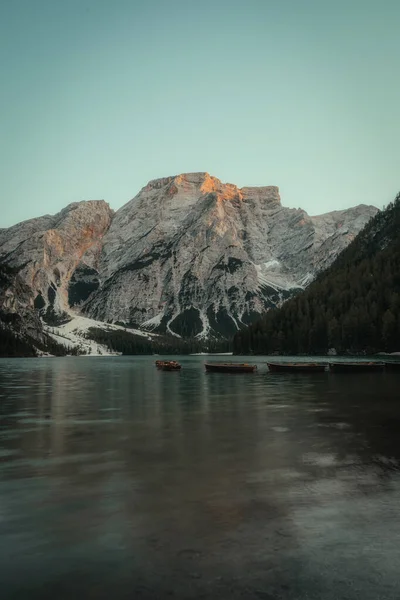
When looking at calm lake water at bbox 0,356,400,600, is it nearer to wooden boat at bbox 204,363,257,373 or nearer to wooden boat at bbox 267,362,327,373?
wooden boat at bbox 267,362,327,373

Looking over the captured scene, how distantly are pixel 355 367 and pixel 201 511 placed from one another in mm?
114161

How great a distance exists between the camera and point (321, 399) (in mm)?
64500

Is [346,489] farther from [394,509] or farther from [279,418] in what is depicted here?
[279,418]

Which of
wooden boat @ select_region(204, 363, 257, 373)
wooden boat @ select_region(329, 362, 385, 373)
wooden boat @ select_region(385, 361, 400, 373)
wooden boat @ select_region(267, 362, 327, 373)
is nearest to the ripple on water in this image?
wooden boat @ select_region(329, 362, 385, 373)

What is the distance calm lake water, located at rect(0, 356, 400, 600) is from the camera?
1286 centimetres

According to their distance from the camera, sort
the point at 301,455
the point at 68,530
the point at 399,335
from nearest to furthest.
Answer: the point at 68,530 → the point at 301,455 → the point at 399,335

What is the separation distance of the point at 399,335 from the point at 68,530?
647ft

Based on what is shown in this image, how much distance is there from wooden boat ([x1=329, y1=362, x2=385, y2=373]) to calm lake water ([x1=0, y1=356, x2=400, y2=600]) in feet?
273

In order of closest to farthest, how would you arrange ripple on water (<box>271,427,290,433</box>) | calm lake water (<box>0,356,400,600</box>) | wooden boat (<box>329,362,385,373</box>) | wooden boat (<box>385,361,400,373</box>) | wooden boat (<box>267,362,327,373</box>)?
calm lake water (<box>0,356,400,600</box>), ripple on water (<box>271,427,290,433</box>), wooden boat (<box>329,362,385,373</box>), wooden boat (<box>385,361,400,373</box>), wooden boat (<box>267,362,327,373</box>)

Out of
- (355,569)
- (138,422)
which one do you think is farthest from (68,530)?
(138,422)

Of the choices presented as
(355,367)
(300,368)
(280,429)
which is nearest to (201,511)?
(280,429)

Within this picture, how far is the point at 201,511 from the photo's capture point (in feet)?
61.2

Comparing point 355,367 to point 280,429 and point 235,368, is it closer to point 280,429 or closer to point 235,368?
point 235,368

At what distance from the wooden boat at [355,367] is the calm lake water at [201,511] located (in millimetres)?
83308
